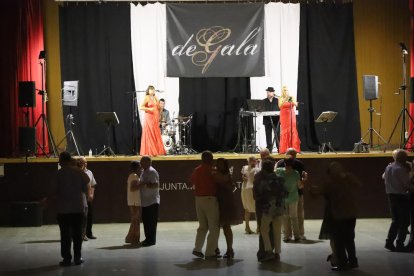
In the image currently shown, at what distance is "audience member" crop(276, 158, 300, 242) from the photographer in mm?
12643

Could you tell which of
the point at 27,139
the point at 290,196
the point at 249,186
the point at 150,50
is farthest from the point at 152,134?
the point at 290,196

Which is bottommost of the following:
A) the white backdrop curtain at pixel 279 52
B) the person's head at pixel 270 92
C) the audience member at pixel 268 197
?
the audience member at pixel 268 197

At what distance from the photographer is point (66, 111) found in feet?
71.3

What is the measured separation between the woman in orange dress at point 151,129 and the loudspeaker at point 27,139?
3.30m

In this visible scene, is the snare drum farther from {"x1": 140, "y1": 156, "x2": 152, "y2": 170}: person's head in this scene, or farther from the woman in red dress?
{"x1": 140, "y1": 156, "x2": 152, "y2": 170}: person's head

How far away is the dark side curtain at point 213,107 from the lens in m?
22.3

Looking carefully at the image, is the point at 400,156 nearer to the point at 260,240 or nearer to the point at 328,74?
the point at 260,240

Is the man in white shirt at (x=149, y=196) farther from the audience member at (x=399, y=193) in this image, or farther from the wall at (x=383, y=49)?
the wall at (x=383, y=49)

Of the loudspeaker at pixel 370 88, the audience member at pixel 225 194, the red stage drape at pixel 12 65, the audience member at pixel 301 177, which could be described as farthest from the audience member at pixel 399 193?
the red stage drape at pixel 12 65

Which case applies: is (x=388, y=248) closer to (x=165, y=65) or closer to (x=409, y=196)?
(x=409, y=196)

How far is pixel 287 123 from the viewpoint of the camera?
65.3 feet

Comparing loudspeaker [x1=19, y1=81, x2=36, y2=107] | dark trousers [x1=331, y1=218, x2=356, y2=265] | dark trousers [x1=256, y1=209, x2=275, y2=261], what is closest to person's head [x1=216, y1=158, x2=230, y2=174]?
dark trousers [x1=256, y1=209, x2=275, y2=261]

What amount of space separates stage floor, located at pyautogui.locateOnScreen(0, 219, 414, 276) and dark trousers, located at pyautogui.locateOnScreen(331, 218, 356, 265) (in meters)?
0.27

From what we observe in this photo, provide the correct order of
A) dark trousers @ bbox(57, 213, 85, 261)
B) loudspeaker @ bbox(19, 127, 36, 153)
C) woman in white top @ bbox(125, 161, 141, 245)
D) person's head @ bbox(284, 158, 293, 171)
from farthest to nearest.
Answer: loudspeaker @ bbox(19, 127, 36, 153) → woman in white top @ bbox(125, 161, 141, 245) → person's head @ bbox(284, 158, 293, 171) → dark trousers @ bbox(57, 213, 85, 261)
